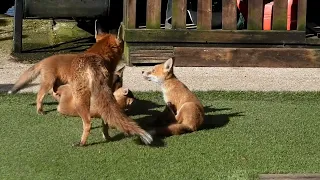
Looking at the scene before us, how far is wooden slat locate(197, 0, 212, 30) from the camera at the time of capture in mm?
10648

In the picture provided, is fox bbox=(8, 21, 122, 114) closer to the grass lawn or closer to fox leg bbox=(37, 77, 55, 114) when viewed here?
fox leg bbox=(37, 77, 55, 114)

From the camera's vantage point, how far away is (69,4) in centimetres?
1128

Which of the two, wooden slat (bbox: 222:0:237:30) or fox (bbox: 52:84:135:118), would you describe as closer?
fox (bbox: 52:84:135:118)

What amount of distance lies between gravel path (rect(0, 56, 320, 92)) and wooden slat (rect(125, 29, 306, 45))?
44 cm

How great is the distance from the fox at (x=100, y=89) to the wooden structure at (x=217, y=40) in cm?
359

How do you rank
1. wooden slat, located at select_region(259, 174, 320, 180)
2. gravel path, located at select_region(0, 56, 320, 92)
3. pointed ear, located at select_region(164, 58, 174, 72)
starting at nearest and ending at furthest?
wooden slat, located at select_region(259, 174, 320, 180) → pointed ear, located at select_region(164, 58, 174, 72) → gravel path, located at select_region(0, 56, 320, 92)

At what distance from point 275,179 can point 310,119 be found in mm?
2369

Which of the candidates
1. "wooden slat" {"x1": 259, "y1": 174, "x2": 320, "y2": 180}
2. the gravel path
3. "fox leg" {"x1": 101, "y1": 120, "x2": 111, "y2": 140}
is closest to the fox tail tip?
"fox leg" {"x1": 101, "y1": 120, "x2": 111, "y2": 140}

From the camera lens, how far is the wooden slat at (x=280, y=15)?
35.2ft

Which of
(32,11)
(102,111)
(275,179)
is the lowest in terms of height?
(275,179)

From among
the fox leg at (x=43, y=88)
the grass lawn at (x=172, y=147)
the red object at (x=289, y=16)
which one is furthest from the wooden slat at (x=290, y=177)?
the red object at (x=289, y=16)

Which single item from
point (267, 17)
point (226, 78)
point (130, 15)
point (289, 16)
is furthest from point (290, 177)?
point (267, 17)

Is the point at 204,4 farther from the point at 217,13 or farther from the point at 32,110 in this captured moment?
the point at 32,110

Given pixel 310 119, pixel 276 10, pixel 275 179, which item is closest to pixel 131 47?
pixel 276 10
